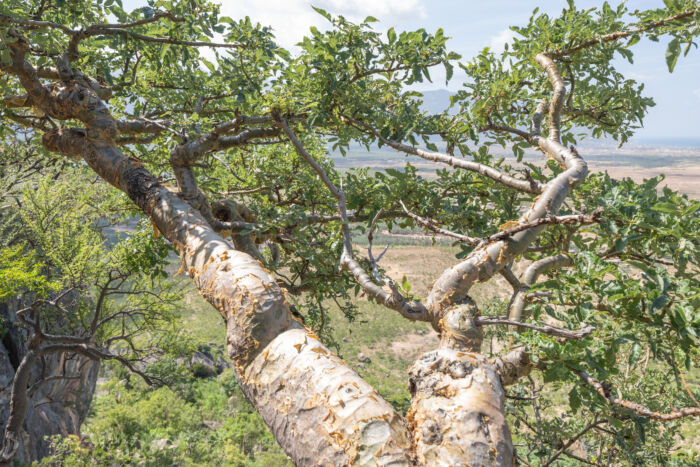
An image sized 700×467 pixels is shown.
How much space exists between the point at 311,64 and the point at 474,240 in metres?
1.96

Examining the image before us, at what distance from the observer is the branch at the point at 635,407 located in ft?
4.58

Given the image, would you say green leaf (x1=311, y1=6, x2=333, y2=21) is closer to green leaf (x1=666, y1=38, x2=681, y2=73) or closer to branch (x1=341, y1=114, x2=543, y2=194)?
branch (x1=341, y1=114, x2=543, y2=194)

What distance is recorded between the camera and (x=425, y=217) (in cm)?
339

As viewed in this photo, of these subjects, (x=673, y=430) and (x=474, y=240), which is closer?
(x=474, y=240)

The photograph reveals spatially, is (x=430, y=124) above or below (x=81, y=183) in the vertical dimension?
below

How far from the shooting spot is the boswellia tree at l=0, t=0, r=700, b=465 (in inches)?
57.9

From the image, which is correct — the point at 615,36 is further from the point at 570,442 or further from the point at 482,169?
the point at 570,442

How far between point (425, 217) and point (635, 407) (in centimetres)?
214

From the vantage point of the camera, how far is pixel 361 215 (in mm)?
3738

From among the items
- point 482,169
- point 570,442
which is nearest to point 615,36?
point 482,169

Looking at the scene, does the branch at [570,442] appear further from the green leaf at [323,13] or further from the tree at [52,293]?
the tree at [52,293]

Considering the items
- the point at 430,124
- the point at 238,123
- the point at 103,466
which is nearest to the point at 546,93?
the point at 430,124

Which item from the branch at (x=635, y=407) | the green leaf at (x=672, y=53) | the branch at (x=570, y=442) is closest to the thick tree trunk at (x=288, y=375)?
the branch at (x=635, y=407)

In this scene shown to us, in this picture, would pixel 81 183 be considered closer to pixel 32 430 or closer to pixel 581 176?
pixel 32 430
